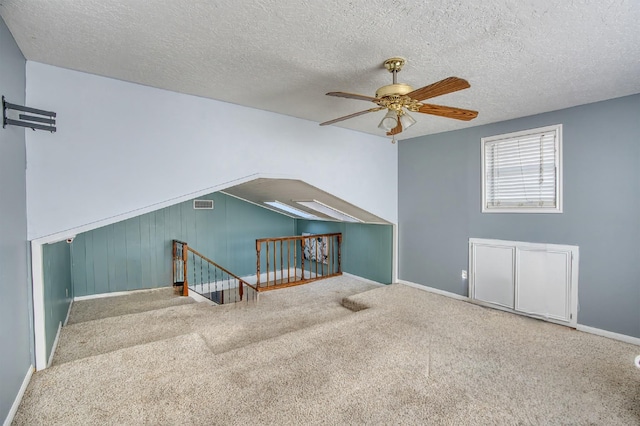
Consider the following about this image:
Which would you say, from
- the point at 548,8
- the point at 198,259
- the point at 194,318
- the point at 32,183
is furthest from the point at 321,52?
the point at 198,259

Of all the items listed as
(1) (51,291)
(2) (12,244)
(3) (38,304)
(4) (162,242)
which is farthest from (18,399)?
(4) (162,242)

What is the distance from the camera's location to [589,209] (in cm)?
321

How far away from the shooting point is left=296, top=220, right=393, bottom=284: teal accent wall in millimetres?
5262

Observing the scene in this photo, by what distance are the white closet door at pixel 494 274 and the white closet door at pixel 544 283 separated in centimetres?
10

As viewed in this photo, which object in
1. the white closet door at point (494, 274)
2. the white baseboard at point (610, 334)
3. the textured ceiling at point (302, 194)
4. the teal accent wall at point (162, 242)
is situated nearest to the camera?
the white baseboard at point (610, 334)

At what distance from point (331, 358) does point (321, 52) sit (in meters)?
2.45

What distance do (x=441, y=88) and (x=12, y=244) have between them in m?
2.86

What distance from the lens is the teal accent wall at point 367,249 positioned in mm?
5262

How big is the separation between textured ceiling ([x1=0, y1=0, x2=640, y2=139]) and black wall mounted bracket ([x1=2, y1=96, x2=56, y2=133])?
42cm

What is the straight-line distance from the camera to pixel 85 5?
163 centimetres

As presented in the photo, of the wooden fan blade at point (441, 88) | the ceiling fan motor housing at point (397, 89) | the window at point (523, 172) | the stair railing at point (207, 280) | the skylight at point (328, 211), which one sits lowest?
the stair railing at point (207, 280)

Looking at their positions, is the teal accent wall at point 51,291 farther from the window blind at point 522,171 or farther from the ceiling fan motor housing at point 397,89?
the window blind at point 522,171

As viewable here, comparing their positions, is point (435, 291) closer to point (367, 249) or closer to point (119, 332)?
point (367, 249)

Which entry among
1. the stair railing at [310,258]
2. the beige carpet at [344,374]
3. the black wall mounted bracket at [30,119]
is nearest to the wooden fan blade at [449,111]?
the beige carpet at [344,374]
